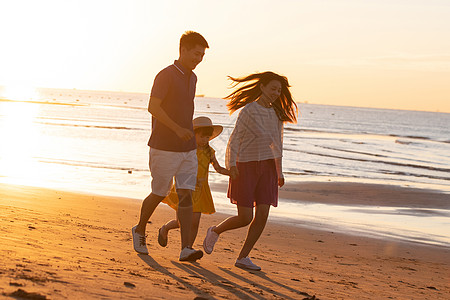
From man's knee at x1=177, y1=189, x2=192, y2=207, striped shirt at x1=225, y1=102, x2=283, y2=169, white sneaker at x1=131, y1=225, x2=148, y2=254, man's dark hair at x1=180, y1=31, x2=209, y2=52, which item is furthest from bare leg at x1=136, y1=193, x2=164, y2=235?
man's dark hair at x1=180, y1=31, x2=209, y2=52

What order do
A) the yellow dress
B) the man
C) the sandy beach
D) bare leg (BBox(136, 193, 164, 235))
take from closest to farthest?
the sandy beach → the man → bare leg (BBox(136, 193, 164, 235)) → the yellow dress

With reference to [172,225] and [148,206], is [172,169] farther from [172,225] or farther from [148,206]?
[172,225]

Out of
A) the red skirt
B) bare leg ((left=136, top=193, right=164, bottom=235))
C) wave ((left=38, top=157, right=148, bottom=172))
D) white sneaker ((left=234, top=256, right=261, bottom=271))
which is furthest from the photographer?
wave ((left=38, top=157, right=148, bottom=172))

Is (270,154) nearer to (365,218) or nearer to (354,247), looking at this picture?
(354,247)

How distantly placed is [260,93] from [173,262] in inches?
77.2

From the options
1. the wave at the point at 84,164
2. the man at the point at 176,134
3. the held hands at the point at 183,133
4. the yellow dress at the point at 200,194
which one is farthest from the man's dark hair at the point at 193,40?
the wave at the point at 84,164

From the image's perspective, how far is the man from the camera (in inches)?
208

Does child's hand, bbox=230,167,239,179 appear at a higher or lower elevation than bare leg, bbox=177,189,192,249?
higher

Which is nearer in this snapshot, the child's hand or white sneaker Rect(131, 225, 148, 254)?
white sneaker Rect(131, 225, 148, 254)

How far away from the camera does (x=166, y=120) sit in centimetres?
519

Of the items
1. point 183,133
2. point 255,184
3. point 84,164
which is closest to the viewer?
point 183,133

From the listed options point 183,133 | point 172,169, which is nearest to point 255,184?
point 172,169

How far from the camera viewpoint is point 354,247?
7.99 meters

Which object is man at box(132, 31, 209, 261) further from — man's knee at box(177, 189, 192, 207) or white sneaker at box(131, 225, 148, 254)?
white sneaker at box(131, 225, 148, 254)
